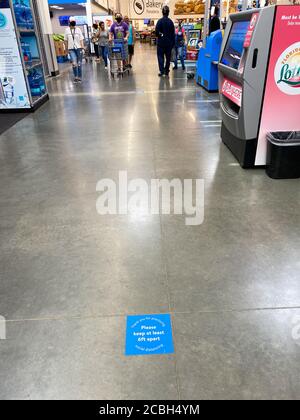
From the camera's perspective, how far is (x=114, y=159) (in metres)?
3.89

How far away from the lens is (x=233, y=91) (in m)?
3.40

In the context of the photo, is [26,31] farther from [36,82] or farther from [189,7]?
[189,7]

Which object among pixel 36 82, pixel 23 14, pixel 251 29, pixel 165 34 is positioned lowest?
pixel 36 82

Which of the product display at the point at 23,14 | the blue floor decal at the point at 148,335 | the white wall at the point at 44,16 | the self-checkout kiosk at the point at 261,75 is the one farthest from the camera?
the white wall at the point at 44,16

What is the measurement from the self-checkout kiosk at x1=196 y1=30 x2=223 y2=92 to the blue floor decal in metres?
6.13

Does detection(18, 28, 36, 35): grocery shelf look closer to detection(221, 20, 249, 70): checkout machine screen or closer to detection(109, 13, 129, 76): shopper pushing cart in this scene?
detection(109, 13, 129, 76): shopper pushing cart

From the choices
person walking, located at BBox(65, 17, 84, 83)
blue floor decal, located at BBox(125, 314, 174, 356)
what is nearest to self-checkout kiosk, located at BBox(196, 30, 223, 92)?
person walking, located at BBox(65, 17, 84, 83)

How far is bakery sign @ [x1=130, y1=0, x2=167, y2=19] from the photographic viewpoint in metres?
18.9

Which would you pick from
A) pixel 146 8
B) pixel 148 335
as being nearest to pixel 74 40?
pixel 148 335

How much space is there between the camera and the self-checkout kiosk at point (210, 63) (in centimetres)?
662

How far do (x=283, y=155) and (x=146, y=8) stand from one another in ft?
65.8

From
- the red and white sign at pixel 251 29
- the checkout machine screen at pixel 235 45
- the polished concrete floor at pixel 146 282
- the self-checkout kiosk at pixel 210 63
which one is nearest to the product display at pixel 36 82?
the polished concrete floor at pixel 146 282

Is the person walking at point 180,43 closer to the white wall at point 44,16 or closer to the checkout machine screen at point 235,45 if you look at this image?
the white wall at point 44,16
